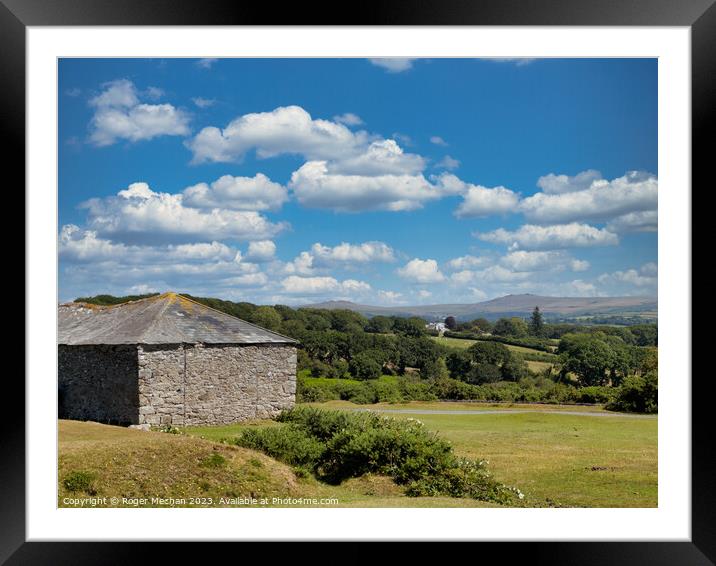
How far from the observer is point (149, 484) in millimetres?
5547

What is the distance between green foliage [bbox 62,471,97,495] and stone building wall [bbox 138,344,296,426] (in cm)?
350

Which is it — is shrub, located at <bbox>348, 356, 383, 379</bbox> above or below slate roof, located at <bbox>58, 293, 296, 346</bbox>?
below

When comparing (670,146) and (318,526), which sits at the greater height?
(670,146)

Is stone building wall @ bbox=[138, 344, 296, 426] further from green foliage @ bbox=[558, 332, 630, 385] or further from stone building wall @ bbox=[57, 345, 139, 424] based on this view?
green foliage @ bbox=[558, 332, 630, 385]

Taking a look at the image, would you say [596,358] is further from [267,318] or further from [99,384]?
[99,384]

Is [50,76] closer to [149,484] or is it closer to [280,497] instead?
[149,484]

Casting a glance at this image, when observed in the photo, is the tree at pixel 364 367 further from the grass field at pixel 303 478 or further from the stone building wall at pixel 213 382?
the grass field at pixel 303 478

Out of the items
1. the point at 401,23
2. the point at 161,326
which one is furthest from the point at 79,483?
the point at 401,23

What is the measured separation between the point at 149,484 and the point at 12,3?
13.3 feet

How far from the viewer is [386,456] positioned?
636 centimetres

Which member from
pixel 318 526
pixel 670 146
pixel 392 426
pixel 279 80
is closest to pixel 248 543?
pixel 318 526

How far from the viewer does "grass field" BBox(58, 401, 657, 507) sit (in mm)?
5527

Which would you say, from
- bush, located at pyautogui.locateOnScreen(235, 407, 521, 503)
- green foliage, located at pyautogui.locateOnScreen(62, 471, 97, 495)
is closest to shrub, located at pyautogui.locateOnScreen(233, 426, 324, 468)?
bush, located at pyautogui.locateOnScreen(235, 407, 521, 503)

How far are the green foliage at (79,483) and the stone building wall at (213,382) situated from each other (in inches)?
138
